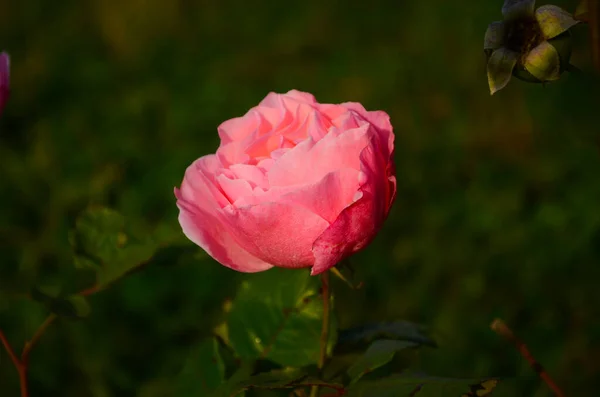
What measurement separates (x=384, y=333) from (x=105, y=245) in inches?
11.1

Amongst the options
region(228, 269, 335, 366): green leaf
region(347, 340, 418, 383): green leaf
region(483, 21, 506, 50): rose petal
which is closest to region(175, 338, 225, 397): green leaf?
region(228, 269, 335, 366): green leaf

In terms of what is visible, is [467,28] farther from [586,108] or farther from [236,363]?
[236,363]

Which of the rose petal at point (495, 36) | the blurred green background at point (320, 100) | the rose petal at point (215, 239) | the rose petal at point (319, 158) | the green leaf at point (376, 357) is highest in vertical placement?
the rose petal at point (495, 36)

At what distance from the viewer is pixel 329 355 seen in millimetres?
658

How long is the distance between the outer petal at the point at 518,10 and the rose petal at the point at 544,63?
0.04 m

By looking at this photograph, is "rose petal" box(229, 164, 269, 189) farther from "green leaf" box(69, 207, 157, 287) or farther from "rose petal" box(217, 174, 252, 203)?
"green leaf" box(69, 207, 157, 287)

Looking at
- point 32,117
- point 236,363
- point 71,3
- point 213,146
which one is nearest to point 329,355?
point 236,363

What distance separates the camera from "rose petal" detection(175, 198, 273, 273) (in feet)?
1.90

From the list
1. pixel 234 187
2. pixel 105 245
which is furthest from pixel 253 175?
pixel 105 245

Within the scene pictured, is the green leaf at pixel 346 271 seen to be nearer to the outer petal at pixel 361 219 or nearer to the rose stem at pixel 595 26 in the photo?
the outer petal at pixel 361 219

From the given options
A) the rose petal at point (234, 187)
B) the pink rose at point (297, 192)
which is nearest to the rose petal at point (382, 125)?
the pink rose at point (297, 192)

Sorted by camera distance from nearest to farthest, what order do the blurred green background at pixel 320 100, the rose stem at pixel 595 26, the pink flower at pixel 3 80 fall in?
the rose stem at pixel 595 26
the pink flower at pixel 3 80
the blurred green background at pixel 320 100

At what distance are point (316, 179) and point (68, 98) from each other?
196 cm

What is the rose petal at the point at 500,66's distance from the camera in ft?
1.76
